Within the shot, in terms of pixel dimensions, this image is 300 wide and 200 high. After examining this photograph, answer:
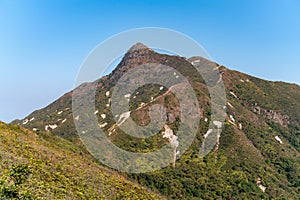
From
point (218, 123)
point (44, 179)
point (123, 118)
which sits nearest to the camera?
point (44, 179)

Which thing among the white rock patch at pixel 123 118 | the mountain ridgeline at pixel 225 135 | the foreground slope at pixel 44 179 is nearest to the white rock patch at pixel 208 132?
the mountain ridgeline at pixel 225 135

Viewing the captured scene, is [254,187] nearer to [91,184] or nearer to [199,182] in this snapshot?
[199,182]

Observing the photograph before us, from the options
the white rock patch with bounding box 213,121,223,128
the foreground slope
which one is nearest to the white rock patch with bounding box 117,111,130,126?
the white rock patch with bounding box 213,121,223,128

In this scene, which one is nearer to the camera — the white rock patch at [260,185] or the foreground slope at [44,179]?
the foreground slope at [44,179]

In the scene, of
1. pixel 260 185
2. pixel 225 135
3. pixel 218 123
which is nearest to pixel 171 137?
pixel 225 135

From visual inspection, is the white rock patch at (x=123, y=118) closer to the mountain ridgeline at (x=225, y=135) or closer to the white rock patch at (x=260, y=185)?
the mountain ridgeline at (x=225, y=135)

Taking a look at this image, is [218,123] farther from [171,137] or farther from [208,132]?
[171,137]

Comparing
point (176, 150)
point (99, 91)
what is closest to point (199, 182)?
point (176, 150)

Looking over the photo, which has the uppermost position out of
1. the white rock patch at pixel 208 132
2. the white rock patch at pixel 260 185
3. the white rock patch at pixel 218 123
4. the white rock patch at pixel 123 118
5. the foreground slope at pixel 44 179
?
the white rock patch at pixel 123 118

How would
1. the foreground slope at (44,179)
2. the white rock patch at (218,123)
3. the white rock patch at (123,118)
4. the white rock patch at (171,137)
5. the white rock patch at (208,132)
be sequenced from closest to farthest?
1. the foreground slope at (44,179)
2. the white rock patch at (171,137)
3. the white rock patch at (123,118)
4. the white rock patch at (208,132)
5. the white rock patch at (218,123)
